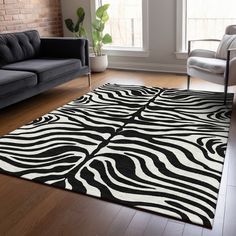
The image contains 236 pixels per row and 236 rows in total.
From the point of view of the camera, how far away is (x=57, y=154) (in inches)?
104

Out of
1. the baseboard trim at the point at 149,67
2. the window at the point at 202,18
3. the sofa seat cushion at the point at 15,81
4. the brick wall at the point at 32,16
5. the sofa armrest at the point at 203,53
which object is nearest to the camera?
the sofa seat cushion at the point at 15,81

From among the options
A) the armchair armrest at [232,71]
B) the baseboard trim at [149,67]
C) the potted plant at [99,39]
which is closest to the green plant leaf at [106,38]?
the potted plant at [99,39]

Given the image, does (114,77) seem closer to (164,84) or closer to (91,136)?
(164,84)

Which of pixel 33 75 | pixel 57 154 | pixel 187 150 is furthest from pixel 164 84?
pixel 57 154

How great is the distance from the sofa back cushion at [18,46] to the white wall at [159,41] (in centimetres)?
154

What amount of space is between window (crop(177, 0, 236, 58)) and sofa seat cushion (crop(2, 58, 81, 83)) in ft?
5.69

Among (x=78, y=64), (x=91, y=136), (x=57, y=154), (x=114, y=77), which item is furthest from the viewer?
(x=114, y=77)

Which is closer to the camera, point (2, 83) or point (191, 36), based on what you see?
point (2, 83)

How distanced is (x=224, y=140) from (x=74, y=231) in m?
1.56

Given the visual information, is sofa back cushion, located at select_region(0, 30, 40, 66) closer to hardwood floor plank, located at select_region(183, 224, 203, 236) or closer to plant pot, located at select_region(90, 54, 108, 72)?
plant pot, located at select_region(90, 54, 108, 72)

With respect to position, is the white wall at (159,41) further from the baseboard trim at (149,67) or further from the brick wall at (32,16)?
the brick wall at (32,16)

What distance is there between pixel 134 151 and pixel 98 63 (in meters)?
3.03

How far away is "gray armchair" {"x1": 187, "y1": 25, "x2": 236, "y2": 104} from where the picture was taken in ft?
11.5

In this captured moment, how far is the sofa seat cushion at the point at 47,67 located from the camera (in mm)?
3801
